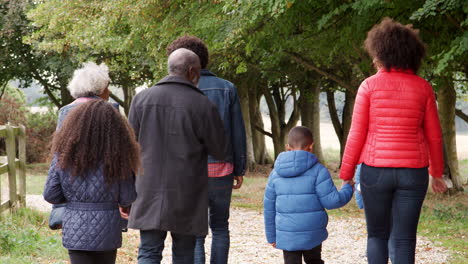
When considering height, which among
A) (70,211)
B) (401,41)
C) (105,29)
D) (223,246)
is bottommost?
(223,246)

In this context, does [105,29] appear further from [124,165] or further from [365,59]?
[124,165]

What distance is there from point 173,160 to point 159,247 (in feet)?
1.89

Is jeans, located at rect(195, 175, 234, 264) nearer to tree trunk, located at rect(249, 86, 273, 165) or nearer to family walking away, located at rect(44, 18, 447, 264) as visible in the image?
family walking away, located at rect(44, 18, 447, 264)

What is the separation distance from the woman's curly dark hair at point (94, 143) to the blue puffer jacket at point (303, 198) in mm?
1367

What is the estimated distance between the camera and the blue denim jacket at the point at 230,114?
4965 millimetres

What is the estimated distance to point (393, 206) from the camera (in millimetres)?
4484

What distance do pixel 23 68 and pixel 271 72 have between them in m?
11.2

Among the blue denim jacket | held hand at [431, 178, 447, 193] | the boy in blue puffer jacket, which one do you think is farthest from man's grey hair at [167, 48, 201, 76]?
held hand at [431, 178, 447, 193]

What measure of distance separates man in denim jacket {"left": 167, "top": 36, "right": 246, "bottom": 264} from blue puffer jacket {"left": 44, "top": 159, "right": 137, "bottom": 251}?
45.1 inches

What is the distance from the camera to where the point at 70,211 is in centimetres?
389

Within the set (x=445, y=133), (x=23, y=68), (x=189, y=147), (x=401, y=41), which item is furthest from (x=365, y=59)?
(x=23, y=68)

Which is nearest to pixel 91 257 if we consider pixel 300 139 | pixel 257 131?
pixel 300 139

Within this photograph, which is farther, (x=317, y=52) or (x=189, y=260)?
(x=317, y=52)

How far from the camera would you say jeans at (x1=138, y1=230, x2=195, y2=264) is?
425 cm
